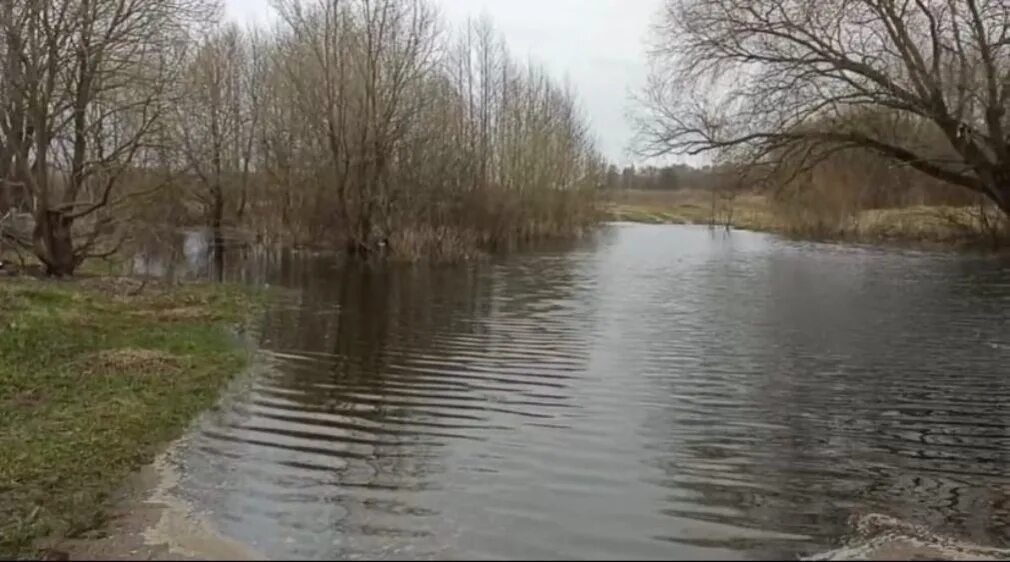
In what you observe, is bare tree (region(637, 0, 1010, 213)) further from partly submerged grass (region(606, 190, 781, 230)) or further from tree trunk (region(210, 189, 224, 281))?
partly submerged grass (region(606, 190, 781, 230))

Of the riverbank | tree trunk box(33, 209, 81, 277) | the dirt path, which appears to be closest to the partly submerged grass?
the riverbank

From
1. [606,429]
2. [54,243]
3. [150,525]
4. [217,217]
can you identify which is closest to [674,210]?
[217,217]

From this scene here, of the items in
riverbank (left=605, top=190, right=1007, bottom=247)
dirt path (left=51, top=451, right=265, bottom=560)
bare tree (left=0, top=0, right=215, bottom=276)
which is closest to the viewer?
dirt path (left=51, top=451, right=265, bottom=560)

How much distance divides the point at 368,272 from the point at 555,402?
18319 mm

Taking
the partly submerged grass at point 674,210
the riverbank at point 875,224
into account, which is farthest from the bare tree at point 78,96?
the partly submerged grass at point 674,210

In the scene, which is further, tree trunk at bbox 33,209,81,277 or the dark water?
tree trunk at bbox 33,209,81,277

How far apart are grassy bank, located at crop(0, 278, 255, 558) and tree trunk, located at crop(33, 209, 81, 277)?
3.12m

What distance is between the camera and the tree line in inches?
810

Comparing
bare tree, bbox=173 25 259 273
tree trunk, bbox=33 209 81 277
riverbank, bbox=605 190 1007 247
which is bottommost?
tree trunk, bbox=33 209 81 277

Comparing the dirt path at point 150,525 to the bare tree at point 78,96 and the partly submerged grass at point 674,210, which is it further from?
the partly submerged grass at point 674,210

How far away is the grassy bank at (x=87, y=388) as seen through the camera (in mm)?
6801

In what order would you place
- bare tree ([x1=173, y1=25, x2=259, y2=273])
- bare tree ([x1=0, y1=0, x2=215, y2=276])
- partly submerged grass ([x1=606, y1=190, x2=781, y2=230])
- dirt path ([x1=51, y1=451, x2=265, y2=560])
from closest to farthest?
dirt path ([x1=51, y1=451, x2=265, y2=560]), bare tree ([x1=0, y1=0, x2=215, y2=276]), bare tree ([x1=173, y1=25, x2=259, y2=273]), partly submerged grass ([x1=606, y1=190, x2=781, y2=230])

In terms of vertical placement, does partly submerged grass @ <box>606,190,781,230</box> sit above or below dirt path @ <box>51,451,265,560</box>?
above

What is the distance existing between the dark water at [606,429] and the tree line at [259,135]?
20.0 feet
